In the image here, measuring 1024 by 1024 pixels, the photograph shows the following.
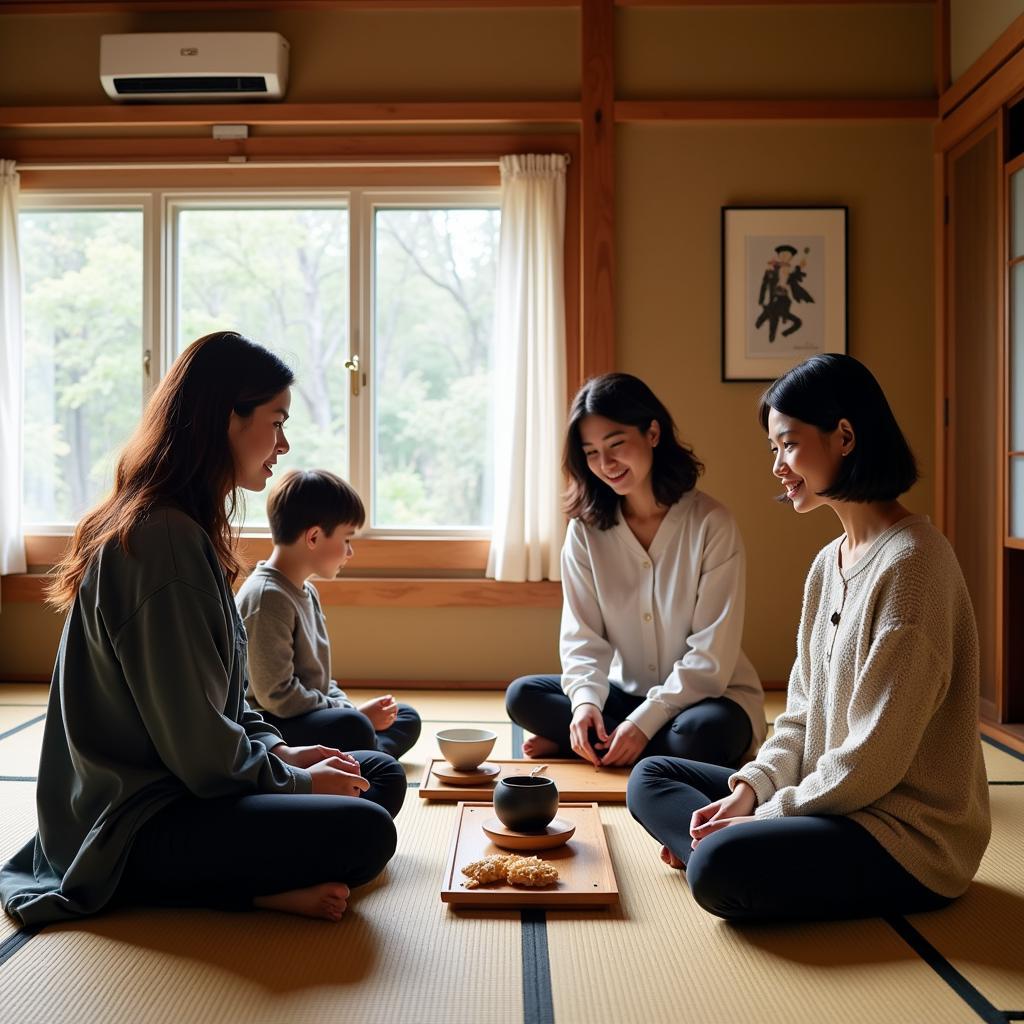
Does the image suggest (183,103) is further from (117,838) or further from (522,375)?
(117,838)

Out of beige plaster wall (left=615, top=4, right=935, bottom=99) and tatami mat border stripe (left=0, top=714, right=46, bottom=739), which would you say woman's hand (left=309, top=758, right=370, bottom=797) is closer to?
tatami mat border stripe (left=0, top=714, right=46, bottom=739)

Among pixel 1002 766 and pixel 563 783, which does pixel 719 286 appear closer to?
pixel 1002 766

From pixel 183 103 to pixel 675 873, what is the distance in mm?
3732

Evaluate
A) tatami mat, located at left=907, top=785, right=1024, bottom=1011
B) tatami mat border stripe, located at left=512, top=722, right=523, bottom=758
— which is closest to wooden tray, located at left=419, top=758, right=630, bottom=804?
tatami mat border stripe, located at left=512, top=722, right=523, bottom=758

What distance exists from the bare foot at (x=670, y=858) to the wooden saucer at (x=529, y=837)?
189 mm

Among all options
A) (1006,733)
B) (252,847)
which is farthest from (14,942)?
(1006,733)

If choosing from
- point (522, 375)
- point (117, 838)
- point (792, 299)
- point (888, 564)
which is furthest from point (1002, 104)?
point (117, 838)

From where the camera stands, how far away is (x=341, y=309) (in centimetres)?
461

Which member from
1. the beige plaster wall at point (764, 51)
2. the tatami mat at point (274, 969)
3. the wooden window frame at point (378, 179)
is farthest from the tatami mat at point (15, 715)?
the beige plaster wall at point (764, 51)

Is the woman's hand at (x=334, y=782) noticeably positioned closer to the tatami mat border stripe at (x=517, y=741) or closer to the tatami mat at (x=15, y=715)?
the tatami mat border stripe at (x=517, y=741)

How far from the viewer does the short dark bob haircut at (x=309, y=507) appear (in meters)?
2.68

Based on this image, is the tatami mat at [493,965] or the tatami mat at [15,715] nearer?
the tatami mat at [493,965]

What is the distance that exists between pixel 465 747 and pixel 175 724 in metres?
1.06

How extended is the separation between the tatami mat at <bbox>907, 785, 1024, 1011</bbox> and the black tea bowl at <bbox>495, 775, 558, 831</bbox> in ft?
2.28
